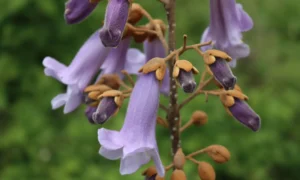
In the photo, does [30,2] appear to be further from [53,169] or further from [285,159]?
[285,159]

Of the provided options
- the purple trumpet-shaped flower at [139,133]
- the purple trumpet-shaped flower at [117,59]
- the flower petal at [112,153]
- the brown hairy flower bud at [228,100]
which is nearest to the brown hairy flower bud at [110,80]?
the purple trumpet-shaped flower at [117,59]

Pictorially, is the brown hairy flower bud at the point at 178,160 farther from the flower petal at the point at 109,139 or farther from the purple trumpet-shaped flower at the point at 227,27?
Answer: the purple trumpet-shaped flower at the point at 227,27

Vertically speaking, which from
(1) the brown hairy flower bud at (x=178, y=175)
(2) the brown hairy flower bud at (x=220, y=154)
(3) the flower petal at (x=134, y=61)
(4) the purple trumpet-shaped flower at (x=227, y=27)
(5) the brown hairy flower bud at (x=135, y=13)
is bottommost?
(2) the brown hairy flower bud at (x=220, y=154)

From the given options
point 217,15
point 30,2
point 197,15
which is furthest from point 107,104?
point 197,15

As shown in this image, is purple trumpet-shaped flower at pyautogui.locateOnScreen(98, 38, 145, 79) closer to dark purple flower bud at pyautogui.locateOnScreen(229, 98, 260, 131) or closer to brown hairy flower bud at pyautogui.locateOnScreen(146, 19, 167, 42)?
brown hairy flower bud at pyautogui.locateOnScreen(146, 19, 167, 42)

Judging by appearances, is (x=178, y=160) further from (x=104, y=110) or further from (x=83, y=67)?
(x=83, y=67)

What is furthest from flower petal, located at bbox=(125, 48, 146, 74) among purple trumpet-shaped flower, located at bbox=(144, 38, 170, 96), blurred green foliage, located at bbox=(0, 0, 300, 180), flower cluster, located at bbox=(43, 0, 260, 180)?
blurred green foliage, located at bbox=(0, 0, 300, 180)
